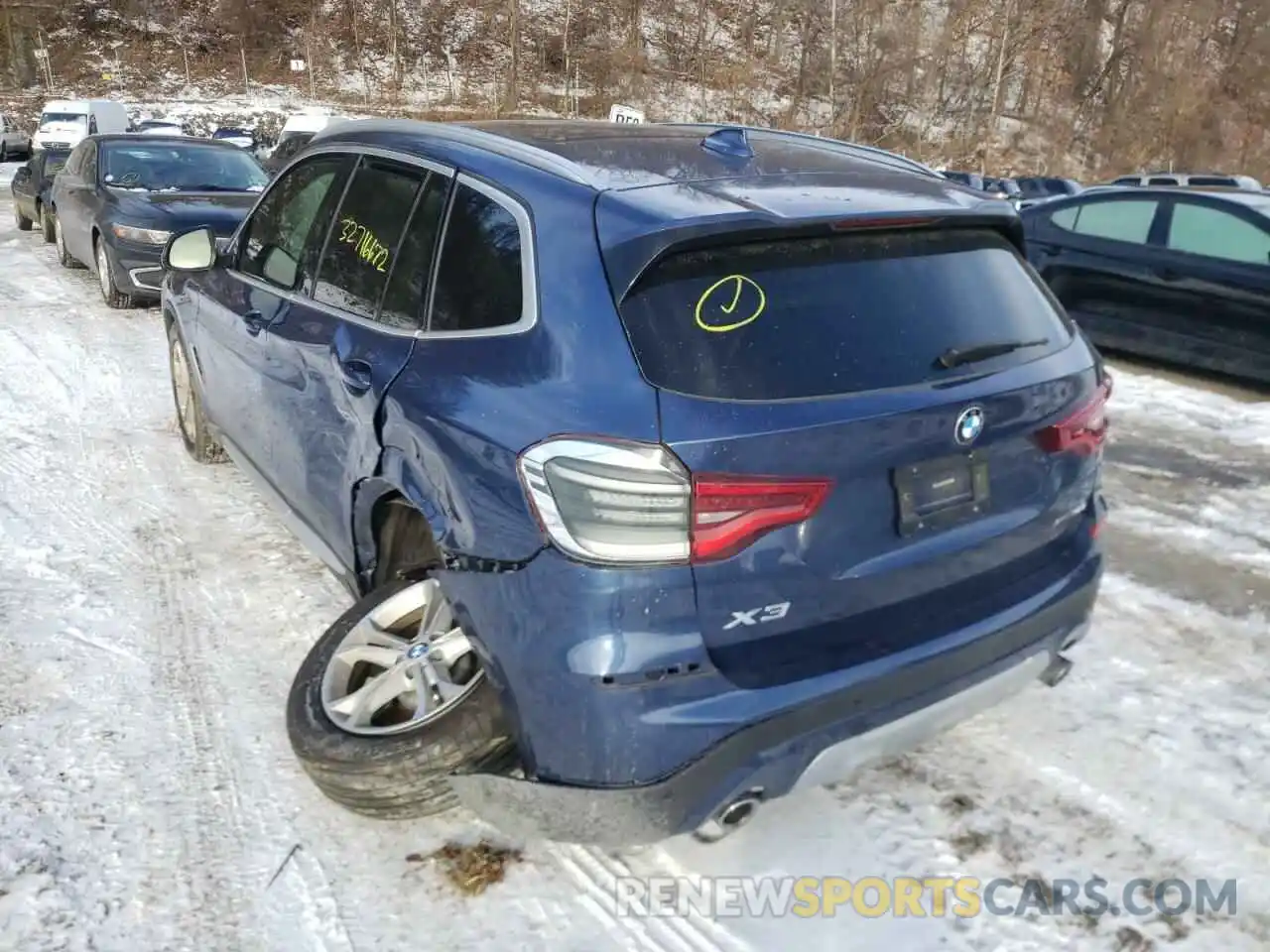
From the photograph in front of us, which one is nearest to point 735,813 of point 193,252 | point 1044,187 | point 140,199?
point 193,252

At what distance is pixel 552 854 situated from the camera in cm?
283

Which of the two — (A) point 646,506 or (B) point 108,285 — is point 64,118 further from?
(A) point 646,506

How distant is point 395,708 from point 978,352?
1.92 meters

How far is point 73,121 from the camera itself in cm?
2967

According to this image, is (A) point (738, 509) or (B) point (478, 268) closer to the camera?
(A) point (738, 509)

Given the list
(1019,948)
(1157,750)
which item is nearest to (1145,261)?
(1157,750)

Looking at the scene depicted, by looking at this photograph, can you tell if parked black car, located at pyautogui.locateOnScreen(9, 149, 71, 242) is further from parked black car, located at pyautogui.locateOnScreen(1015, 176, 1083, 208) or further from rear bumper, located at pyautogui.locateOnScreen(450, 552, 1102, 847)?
parked black car, located at pyautogui.locateOnScreen(1015, 176, 1083, 208)

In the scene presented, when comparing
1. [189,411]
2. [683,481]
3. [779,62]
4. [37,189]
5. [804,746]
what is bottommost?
[37,189]

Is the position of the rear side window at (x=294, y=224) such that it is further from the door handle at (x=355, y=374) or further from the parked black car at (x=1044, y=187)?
the parked black car at (x=1044, y=187)

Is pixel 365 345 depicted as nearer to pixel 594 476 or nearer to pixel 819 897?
pixel 594 476

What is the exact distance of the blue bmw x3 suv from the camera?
2.27 meters

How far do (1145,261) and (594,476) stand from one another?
25.5ft

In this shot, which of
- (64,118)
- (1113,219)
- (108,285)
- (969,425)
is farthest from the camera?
(64,118)

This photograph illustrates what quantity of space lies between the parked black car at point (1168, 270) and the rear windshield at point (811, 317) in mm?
6233
